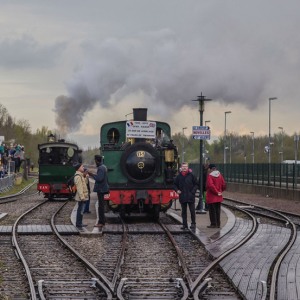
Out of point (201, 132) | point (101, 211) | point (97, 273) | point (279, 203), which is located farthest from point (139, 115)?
point (279, 203)

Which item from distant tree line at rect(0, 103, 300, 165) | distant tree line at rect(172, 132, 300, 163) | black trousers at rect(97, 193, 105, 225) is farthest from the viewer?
distant tree line at rect(172, 132, 300, 163)

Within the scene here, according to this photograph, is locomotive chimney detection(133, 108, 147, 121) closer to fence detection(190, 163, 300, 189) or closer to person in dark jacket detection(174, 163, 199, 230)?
person in dark jacket detection(174, 163, 199, 230)

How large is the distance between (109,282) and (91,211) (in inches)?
579

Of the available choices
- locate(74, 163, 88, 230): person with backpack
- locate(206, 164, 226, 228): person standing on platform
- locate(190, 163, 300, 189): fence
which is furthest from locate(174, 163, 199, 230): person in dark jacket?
locate(190, 163, 300, 189): fence

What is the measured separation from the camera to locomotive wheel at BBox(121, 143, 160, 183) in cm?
1997

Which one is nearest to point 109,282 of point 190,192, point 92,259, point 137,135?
point 92,259

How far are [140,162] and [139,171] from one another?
0.25 m

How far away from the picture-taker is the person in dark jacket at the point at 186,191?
18109mm

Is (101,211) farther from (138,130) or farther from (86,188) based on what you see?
(138,130)

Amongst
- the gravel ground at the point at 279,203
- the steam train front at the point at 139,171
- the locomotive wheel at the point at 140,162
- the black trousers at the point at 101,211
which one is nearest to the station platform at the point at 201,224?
the black trousers at the point at 101,211

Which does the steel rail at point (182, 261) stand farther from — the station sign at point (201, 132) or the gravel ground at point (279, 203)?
the gravel ground at point (279, 203)

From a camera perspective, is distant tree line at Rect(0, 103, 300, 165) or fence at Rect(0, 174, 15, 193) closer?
fence at Rect(0, 174, 15, 193)

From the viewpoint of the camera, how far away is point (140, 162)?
1997 cm

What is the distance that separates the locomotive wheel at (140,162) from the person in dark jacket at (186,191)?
1.76m
